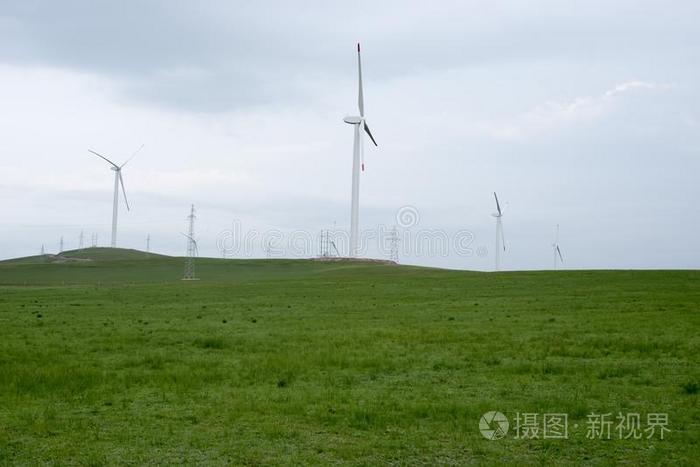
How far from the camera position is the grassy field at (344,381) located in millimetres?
11117

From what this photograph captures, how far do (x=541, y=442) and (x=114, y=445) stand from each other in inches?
265

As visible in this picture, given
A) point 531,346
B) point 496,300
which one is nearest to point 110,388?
point 531,346

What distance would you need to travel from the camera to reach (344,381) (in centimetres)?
1686

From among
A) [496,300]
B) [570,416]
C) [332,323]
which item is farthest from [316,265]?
[570,416]

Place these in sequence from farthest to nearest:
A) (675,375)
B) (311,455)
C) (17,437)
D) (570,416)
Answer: (675,375) < (570,416) < (17,437) < (311,455)

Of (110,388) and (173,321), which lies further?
(173,321)

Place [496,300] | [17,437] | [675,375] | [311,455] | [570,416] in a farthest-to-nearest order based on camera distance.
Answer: [496,300] → [675,375] → [570,416] → [17,437] → [311,455]

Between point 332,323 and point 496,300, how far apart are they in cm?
1295

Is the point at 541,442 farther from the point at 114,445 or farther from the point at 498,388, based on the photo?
the point at 114,445

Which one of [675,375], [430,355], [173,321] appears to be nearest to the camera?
[675,375]

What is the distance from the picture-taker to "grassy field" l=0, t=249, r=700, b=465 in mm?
11117

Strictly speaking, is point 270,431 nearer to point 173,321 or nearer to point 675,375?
point 675,375

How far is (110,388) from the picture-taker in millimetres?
→ 16406

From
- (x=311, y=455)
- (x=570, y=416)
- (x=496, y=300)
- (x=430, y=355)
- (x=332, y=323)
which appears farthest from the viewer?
(x=496, y=300)
